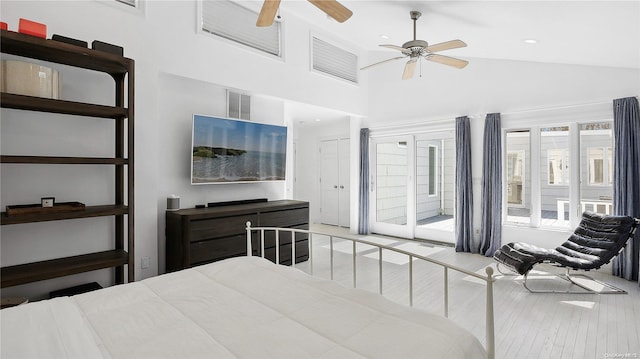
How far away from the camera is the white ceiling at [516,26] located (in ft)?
8.93

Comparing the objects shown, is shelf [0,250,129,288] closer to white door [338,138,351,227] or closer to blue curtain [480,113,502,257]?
blue curtain [480,113,502,257]

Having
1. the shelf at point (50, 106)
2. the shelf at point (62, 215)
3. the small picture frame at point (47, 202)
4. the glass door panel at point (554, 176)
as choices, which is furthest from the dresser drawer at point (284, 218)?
the glass door panel at point (554, 176)

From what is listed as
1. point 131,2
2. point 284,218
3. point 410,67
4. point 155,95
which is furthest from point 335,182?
point 131,2

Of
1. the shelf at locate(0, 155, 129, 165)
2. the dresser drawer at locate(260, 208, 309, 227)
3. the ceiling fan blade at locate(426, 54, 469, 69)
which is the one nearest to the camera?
the shelf at locate(0, 155, 129, 165)

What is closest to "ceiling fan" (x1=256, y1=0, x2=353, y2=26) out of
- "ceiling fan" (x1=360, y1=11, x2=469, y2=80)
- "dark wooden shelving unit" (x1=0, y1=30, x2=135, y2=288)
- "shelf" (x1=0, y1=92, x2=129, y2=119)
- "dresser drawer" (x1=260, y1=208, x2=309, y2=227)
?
"dark wooden shelving unit" (x1=0, y1=30, x2=135, y2=288)

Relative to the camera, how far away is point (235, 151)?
14.1 ft

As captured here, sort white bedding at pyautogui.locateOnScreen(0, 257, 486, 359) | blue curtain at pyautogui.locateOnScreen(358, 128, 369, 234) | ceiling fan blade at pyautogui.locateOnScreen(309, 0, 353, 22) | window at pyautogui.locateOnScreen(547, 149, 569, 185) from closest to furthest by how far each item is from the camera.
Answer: white bedding at pyautogui.locateOnScreen(0, 257, 486, 359) → ceiling fan blade at pyautogui.locateOnScreen(309, 0, 353, 22) → window at pyautogui.locateOnScreen(547, 149, 569, 185) → blue curtain at pyautogui.locateOnScreen(358, 128, 369, 234)

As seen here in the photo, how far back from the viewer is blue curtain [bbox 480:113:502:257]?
489cm

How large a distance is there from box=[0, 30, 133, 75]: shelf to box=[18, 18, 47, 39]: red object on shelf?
0.08 meters

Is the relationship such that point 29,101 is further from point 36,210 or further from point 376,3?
point 376,3

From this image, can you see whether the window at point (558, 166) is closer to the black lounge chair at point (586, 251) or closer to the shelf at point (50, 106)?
the black lounge chair at point (586, 251)

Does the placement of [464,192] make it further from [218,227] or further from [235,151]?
[218,227]

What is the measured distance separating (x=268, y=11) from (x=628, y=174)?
4287 millimetres

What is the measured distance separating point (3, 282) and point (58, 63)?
172 cm
